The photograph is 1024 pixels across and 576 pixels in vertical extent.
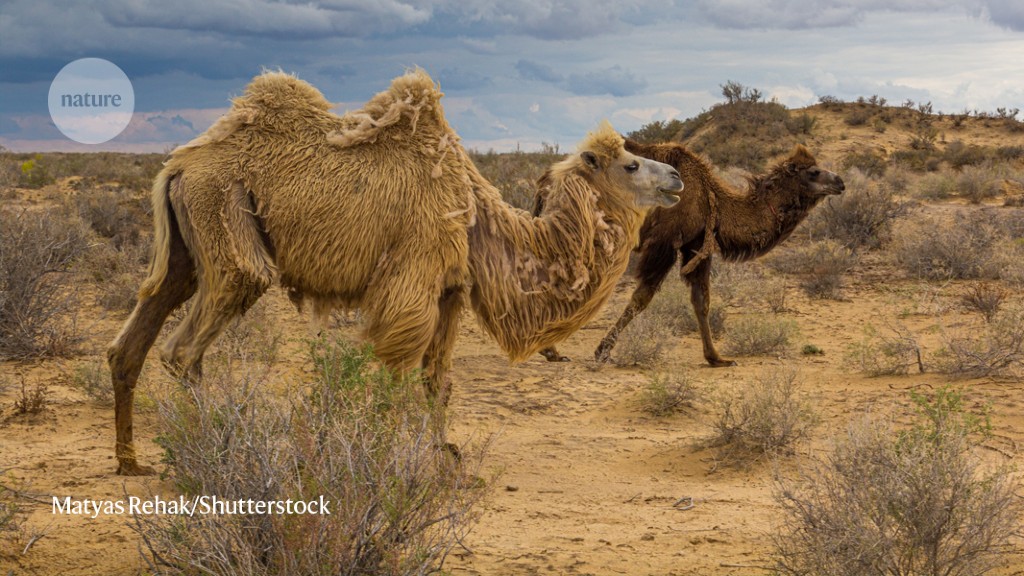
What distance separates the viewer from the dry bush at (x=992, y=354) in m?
8.56

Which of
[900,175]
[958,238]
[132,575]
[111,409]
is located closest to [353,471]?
[132,575]

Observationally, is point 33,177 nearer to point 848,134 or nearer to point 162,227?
point 162,227

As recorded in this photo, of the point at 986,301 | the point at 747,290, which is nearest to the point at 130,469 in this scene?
the point at 986,301

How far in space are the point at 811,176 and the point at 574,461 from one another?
5.11 metres

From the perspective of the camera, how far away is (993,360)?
339 inches

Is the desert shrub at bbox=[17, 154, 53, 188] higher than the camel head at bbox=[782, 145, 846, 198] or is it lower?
lower

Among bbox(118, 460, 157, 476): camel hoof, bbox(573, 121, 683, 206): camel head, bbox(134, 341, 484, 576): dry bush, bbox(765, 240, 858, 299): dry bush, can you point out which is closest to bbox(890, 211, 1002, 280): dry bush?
bbox(765, 240, 858, 299): dry bush

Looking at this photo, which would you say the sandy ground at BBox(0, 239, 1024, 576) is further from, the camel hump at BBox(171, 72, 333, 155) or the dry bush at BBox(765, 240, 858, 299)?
the dry bush at BBox(765, 240, 858, 299)

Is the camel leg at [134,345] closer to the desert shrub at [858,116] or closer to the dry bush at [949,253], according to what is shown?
the dry bush at [949,253]

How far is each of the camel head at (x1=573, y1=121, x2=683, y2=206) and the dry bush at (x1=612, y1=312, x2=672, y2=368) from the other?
399cm

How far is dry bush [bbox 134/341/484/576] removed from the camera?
11.4 ft

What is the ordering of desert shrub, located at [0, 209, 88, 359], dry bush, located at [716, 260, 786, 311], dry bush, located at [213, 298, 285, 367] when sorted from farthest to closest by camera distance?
dry bush, located at [716, 260, 786, 311], desert shrub, located at [0, 209, 88, 359], dry bush, located at [213, 298, 285, 367]

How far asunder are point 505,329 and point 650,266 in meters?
→ 4.44

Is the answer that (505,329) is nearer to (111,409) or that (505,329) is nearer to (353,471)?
(353,471)
